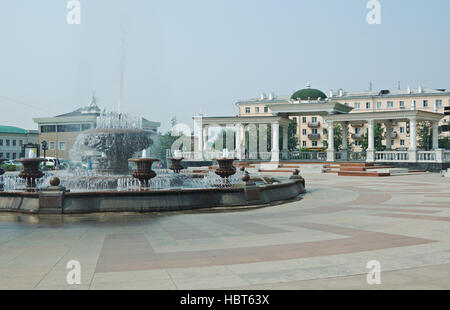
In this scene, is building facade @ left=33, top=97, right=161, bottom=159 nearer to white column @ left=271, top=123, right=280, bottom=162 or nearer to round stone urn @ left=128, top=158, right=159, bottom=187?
white column @ left=271, top=123, right=280, bottom=162

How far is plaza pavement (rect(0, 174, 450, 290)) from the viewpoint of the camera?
5.07 meters

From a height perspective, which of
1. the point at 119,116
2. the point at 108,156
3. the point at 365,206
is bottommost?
the point at 365,206

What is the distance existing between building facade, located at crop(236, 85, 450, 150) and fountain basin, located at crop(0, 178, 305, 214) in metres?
69.0

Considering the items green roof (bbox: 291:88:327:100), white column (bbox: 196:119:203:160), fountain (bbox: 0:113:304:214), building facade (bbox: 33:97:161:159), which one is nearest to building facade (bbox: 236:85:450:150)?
building facade (bbox: 33:97:161:159)

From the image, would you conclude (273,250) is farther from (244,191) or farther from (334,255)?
(244,191)

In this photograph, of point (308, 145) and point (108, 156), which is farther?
point (308, 145)

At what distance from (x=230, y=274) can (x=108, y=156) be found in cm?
1382

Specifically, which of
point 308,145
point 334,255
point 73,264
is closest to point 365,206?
point 334,255

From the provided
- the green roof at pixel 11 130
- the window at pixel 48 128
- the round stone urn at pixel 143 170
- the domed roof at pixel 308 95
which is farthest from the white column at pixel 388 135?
the green roof at pixel 11 130

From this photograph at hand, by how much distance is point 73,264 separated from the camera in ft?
19.4

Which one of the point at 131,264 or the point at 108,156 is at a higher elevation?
the point at 108,156

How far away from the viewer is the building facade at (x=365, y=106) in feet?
284

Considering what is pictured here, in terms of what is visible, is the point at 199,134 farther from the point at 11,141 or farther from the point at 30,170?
the point at 11,141

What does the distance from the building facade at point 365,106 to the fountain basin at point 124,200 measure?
68978mm
